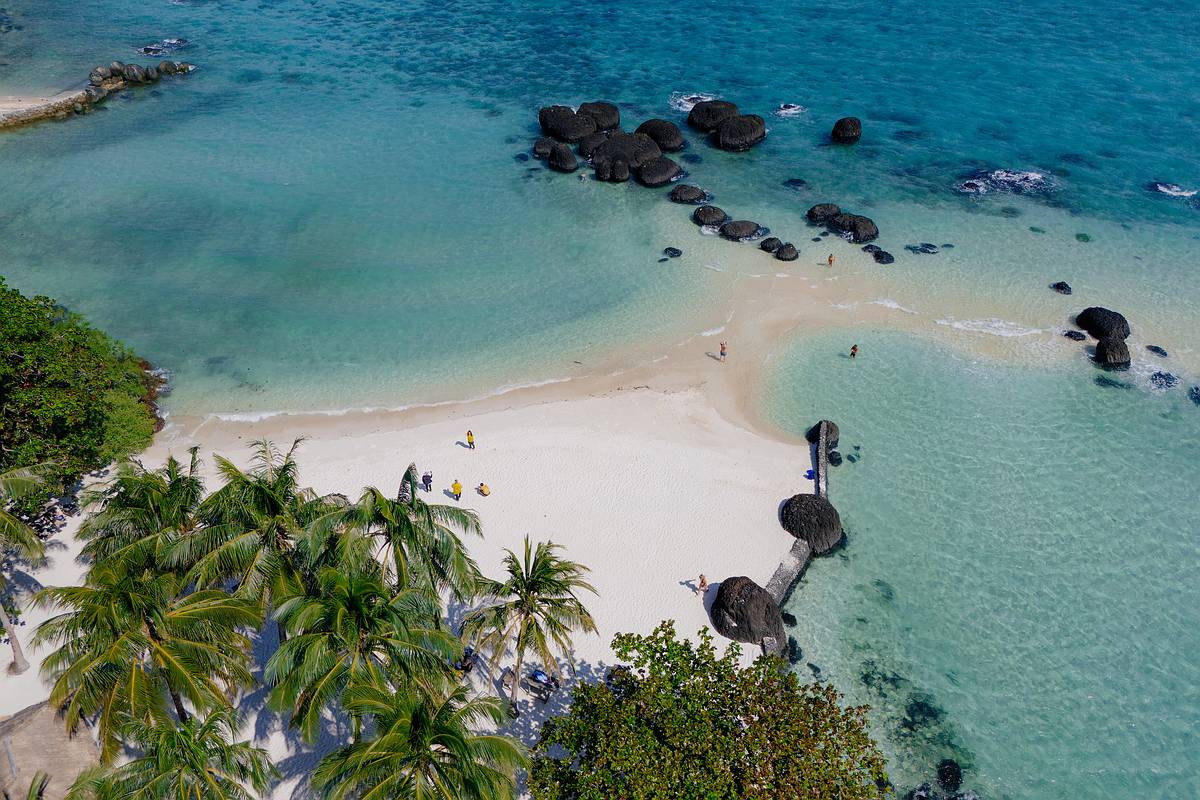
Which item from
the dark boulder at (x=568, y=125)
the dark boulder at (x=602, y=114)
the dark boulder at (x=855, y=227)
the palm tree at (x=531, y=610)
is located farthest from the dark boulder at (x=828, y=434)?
the dark boulder at (x=602, y=114)

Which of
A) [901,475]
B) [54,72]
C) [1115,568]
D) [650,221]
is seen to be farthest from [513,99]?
[1115,568]

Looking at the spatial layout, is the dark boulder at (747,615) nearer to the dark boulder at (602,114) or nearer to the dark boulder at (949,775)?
the dark boulder at (949,775)

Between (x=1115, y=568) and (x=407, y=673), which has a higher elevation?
(x=407, y=673)

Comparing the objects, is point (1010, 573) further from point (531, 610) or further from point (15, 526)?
point (15, 526)

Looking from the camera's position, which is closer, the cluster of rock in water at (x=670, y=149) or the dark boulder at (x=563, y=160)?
the cluster of rock in water at (x=670, y=149)

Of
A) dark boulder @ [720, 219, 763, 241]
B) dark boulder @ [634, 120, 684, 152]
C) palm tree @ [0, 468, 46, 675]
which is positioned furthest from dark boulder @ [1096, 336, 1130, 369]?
palm tree @ [0, 468, 46, 675]

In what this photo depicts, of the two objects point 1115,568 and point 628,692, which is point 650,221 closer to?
point 1115,568
